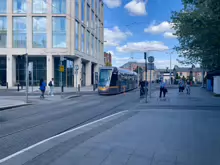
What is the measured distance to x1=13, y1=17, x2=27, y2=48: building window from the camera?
43875 millimetres

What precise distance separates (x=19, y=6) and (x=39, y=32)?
18.9 feet

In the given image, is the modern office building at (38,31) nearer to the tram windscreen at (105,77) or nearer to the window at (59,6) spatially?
the window at (59,6)

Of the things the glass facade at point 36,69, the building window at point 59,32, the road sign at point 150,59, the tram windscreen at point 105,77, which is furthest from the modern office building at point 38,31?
the road sign at point 150,59

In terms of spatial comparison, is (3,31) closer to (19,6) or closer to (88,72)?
(19,6)

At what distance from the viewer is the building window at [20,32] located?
43.9 metres

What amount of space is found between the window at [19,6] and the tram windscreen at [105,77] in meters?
24.5

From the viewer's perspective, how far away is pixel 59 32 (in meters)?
44.0

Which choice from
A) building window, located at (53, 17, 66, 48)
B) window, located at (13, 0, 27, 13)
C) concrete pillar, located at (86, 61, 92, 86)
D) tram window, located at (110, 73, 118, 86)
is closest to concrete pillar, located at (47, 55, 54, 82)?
building window, located at (53, 17, 66, 48)

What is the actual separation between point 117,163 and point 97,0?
6163 cm

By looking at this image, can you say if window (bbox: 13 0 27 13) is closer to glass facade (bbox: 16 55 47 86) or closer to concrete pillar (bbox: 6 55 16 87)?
concrete pillar (bbox: 6 55 16 87)

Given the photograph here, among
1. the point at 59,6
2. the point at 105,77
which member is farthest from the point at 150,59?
the point at 59,6

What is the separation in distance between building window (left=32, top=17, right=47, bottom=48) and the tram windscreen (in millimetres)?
20459

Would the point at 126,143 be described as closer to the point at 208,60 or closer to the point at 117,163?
the point at 117,163

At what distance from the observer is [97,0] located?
205 ft
